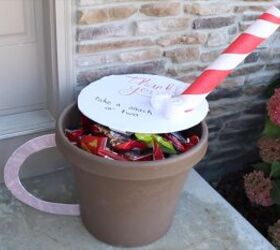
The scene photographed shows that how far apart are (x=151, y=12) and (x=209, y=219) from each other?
808mm

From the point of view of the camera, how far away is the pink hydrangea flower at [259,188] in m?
1.99

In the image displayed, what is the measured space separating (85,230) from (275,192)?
80 cm

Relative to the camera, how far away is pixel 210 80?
4.86 feet

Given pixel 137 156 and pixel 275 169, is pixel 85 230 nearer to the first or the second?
pixel 137 156

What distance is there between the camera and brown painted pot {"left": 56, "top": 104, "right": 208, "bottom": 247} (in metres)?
1.39

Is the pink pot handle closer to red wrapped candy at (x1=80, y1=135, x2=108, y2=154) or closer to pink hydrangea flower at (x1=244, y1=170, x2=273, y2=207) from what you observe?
red wrapped candy at (x1=80, y1=135, x2=108, y2=154)

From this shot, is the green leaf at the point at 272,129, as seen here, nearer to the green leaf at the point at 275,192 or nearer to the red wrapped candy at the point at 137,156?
the green leaf at the point at 275,192

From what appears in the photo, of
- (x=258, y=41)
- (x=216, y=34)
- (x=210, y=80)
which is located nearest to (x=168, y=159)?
(x=210, y=80)

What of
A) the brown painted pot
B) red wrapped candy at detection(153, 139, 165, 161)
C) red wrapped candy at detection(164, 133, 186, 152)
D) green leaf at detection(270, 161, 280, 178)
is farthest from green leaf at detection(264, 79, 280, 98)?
red wrapped candy at detection(153, 139, 165, 161)

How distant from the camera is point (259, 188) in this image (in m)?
2.02

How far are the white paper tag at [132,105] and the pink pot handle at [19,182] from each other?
242 mm

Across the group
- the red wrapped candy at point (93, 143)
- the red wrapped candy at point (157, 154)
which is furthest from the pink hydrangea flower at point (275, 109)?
the red wrapped candy at point (93, 143)

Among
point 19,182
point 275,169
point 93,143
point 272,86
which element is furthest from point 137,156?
point 272,86

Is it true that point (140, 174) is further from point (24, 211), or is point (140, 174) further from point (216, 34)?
point (216, 34)
